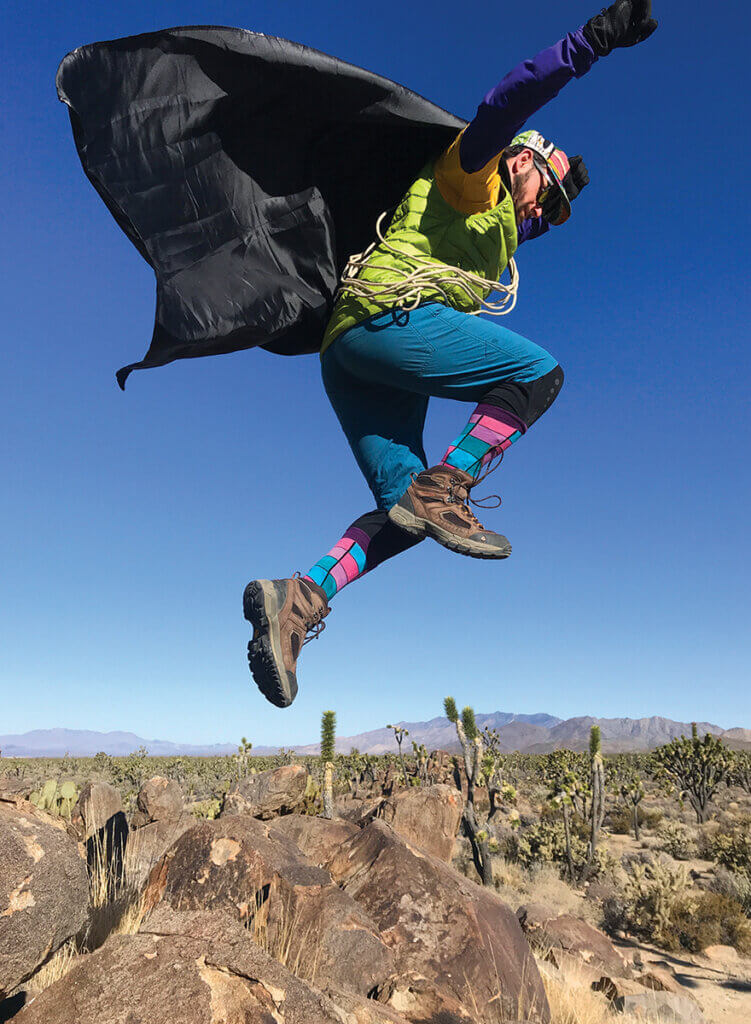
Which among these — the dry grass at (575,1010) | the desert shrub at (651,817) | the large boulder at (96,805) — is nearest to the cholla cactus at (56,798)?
the large boulder at (96,805)

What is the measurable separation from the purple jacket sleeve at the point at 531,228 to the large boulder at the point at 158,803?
30.6ft

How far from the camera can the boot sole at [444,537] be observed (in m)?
2.34

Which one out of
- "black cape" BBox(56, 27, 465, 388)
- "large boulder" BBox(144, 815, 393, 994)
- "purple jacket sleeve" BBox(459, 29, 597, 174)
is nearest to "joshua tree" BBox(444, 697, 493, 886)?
"large boulder" BBox(144, 815, 393, 994)

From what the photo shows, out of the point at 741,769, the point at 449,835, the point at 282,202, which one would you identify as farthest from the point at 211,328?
the point at 741,769

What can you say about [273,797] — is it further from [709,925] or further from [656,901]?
[709,925]

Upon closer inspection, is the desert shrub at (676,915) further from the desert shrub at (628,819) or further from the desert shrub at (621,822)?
the desert shrub at (628,819)

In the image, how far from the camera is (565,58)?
201 centimetres

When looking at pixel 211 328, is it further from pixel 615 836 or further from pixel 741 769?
pixel 741 769

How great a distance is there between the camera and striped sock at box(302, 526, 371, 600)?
2.66 metres

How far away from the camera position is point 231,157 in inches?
104

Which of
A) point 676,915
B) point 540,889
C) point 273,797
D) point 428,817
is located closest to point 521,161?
point 428,817

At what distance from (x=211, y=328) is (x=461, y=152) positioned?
116cm

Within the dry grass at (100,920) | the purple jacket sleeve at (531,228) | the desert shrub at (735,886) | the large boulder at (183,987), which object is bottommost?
the desert shrub at (735,886)

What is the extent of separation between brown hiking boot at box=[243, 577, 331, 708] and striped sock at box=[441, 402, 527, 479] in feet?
2.58
